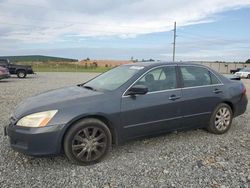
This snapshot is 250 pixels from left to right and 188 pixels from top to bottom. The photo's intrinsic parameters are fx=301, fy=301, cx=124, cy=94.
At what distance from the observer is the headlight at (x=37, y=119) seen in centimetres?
413

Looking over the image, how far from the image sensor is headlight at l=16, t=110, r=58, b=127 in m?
4.13

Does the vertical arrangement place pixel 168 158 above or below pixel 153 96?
below

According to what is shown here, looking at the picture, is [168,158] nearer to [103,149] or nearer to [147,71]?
[103,149]

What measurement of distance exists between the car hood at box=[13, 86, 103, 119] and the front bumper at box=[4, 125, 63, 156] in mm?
297

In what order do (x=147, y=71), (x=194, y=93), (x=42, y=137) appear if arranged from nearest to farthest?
(x=42, y=137) < (x=147, y=71) < (x=194, y=93)

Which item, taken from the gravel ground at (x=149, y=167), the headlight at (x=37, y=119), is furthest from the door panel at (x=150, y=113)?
the headlight at (x=37, y=119)

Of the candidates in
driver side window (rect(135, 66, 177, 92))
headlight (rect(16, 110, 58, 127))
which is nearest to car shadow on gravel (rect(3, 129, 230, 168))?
headlight (rect(16, 110, 58, 127))

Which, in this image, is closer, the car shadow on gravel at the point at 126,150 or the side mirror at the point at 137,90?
the car shadow on gravel at the point at 126,150

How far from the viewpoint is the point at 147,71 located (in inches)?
204

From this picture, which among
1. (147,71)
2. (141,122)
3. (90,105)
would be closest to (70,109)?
(90,105)

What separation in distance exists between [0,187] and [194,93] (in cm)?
357

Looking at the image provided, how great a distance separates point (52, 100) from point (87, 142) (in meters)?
0.84

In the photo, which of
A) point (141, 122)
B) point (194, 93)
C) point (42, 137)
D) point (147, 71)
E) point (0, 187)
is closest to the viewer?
point (0, 187)

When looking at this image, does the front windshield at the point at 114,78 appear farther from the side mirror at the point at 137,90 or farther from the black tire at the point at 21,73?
the black tire at the point at 21,73
